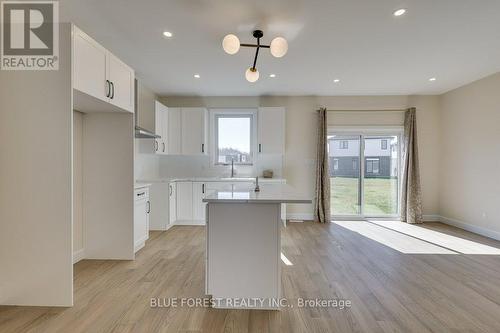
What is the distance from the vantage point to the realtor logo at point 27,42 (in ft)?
6.59

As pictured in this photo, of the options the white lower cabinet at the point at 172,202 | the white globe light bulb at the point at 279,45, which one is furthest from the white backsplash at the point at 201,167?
the white globe light bulb at the point at 279,45

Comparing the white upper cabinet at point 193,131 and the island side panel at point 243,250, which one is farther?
the white upper cabinet at point 193,131

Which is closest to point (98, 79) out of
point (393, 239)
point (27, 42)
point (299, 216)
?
point (27, 42)

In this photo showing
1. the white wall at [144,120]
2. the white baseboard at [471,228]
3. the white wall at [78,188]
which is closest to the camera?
the white wall at [78,188]

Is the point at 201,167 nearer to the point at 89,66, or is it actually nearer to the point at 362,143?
the point at 89,66

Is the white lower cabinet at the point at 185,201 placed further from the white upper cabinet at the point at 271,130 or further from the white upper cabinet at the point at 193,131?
the white upper cabinet at the point at 271,130

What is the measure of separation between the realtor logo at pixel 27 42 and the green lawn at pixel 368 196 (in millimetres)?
5060

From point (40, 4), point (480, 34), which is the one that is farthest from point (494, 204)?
point (40, 4)

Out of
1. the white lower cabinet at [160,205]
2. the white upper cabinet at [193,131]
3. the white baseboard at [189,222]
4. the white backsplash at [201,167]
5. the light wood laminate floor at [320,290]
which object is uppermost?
the white upper cabinet at [193,131]

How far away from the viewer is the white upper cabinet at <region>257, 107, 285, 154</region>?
16.3 ft

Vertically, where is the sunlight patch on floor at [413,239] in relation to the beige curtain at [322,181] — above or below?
below

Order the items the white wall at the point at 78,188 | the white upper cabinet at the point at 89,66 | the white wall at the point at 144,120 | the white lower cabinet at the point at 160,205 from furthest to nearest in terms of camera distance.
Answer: the white wall at the point at 144,120, the white lower cabinet at the point at 160,205, the white wall at the point at 78,188, the white upper cabinet at the point at 89,66

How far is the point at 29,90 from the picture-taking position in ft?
6.64

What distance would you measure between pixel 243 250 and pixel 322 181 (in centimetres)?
347
